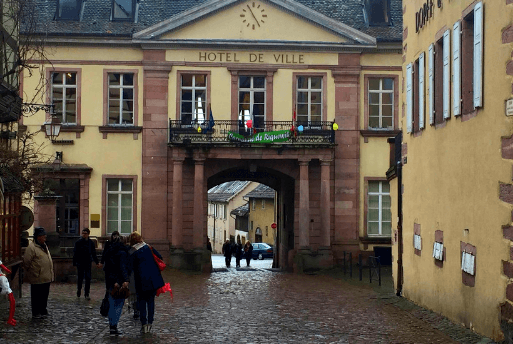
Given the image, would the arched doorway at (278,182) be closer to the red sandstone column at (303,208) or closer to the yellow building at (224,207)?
the red sandstone column at (303,208)

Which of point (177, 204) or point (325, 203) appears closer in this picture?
point (177, 204)

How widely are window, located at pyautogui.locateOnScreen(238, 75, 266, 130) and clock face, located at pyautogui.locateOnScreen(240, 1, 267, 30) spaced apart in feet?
6.42

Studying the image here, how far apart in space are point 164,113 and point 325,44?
21.2 feet

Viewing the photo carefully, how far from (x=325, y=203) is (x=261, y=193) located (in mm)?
36223

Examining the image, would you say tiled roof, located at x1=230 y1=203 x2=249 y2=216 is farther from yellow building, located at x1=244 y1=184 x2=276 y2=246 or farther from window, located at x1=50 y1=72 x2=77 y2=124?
window, located at x1=50 y1=72 x2=77 y2=124

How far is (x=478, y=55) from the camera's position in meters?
12.9

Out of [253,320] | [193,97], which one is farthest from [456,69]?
[193,97]

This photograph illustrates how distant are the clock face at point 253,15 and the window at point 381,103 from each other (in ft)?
15.5

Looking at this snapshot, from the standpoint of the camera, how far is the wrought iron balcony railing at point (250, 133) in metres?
33.4

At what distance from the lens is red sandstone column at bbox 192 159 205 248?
3353 centimetres

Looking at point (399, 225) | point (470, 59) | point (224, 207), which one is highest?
point (470, 59)

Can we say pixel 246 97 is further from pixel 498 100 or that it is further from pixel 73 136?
pixel 498 100

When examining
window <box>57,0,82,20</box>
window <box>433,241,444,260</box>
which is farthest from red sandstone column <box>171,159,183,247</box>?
window <box>433,241,444,260</box>

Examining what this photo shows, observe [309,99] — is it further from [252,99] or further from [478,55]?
[478,55]
